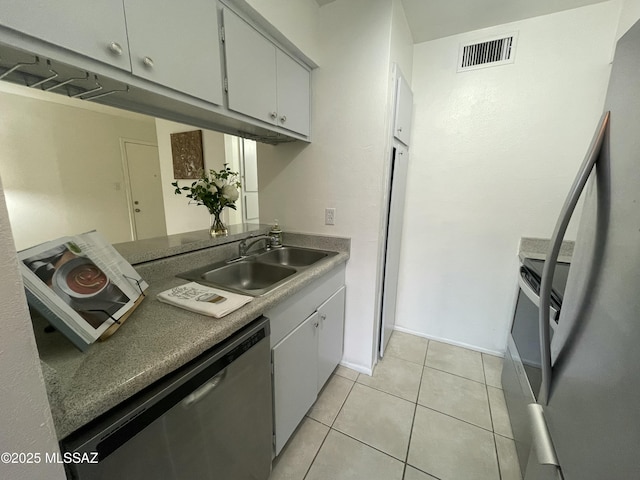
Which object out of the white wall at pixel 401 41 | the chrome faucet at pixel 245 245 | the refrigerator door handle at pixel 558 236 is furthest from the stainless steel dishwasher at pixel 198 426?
the white wall at pixel 401 41

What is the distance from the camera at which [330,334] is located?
1637mm

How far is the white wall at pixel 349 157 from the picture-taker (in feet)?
4.99

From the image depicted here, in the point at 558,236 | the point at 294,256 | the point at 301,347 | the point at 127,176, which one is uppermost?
the point at 127,176

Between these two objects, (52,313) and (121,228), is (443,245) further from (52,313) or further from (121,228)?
(121,228)

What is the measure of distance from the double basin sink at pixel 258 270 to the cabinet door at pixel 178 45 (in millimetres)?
832

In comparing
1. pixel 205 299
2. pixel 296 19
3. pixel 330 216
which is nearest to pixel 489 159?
pixel 330 216

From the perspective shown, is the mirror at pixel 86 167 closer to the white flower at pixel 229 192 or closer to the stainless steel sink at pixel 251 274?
the white flower at pixel 229 192

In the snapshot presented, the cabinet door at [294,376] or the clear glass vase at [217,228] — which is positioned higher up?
the clear glass vase at [217,228]

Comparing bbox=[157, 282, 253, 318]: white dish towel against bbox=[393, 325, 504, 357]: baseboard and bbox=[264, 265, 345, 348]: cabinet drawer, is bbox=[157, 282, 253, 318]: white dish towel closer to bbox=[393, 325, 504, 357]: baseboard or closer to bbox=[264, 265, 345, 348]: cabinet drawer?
bbox=[264, 265, 345, 348]: cabinet drawer

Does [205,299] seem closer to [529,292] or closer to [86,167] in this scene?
[529,292]

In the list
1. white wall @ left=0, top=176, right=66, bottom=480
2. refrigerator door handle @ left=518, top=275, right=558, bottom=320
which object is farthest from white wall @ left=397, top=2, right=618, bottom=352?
white wall @ left=0, top=176, right=66, bottom=480

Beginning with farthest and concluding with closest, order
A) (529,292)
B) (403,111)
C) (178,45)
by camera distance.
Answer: (403,111)
(529,292)
(178,45)

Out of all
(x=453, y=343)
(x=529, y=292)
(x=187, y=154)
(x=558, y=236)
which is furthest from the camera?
(x=187, y=154)

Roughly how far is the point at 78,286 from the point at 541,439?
1358 millimetres
